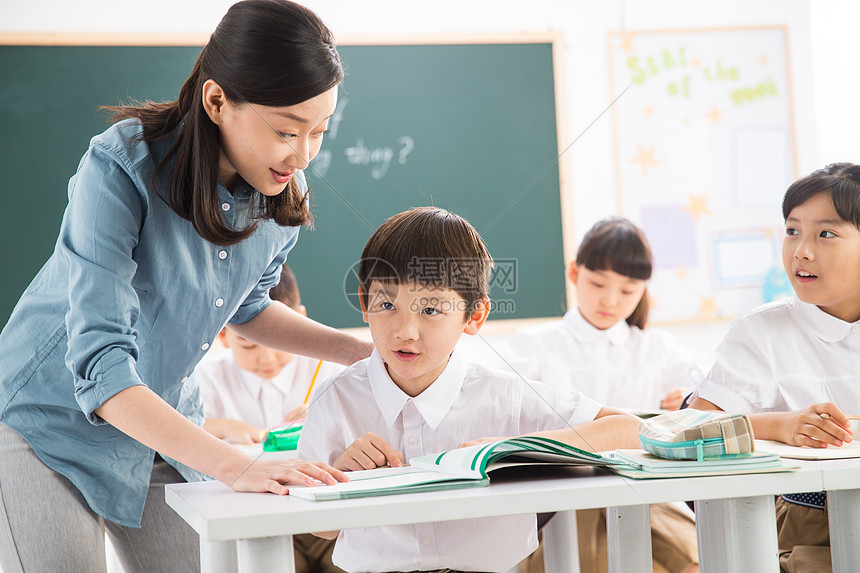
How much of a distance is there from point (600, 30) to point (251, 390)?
1704mm

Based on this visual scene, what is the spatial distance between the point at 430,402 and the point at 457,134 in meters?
1.73

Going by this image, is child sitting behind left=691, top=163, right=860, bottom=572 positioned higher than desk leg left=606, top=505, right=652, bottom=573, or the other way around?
child sitting behind left=691, top=163, right=860, bottom=572

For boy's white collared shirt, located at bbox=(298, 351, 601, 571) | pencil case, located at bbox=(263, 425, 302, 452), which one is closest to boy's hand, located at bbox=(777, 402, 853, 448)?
boy's white collared shirt, located at bbox=(298, 351, 601, 571)

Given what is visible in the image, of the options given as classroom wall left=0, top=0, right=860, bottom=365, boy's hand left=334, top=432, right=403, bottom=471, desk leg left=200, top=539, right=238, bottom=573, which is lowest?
desk leg left=200, top=539, right=238, bottom=573

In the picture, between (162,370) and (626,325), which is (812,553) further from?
(626,325)

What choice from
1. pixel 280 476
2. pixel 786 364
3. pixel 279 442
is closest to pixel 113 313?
pixel 280 476

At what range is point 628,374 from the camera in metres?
2.20

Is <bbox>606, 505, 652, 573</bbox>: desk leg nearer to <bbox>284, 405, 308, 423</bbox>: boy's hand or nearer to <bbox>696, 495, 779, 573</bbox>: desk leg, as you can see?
<bbox>696, 495, 779, 573</bbox>: desk leg

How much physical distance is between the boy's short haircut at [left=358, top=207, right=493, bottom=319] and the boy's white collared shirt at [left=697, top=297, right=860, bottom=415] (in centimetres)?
41

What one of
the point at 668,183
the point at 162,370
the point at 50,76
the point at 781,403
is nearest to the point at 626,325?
the point at 668,183

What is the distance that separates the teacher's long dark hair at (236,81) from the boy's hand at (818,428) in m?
0.70

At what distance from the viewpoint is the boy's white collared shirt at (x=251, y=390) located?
6.77 feet

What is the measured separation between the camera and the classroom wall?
259 centimetres

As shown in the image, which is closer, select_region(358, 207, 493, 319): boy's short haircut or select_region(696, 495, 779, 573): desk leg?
select_region(696, 495, 779, 573): desk leg
